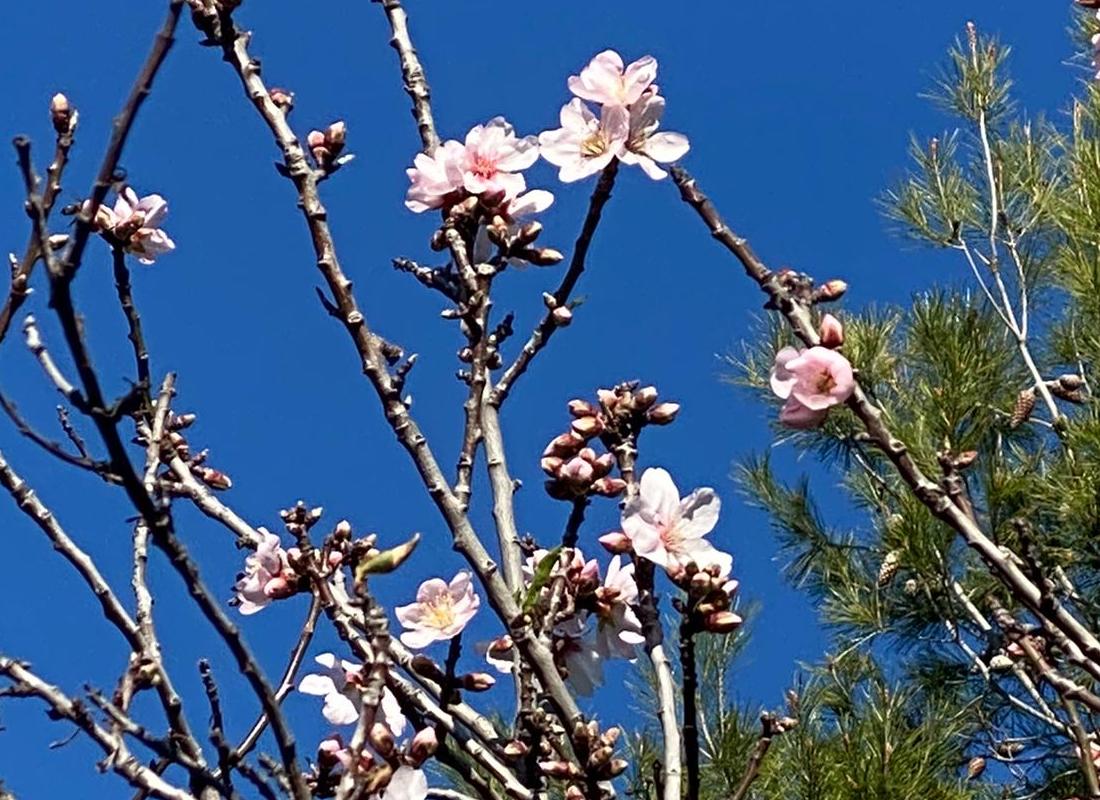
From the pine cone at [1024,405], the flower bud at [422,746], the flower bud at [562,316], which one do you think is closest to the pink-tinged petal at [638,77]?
the flower bud at [562,316]

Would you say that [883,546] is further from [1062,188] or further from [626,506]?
[626,506]

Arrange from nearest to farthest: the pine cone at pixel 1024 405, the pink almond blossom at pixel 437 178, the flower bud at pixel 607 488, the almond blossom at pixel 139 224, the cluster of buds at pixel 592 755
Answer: the cluster of buds at pixel 592 755 < the flower bud at pixel 607 488 < the pink almond blossom at pixel 437 178 < the almond blossom at pixel 139 224 < the pine cone at pixel 1024 405

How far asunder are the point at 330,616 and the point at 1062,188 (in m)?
4.73

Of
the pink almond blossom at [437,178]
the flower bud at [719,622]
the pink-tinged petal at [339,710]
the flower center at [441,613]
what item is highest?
the pink almond blossom at [437,178]

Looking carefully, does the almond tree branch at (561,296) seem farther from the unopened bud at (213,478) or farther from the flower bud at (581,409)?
the unopened bud at (213,478)

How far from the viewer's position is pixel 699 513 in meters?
1.39

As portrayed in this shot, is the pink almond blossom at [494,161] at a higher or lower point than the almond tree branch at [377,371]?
higher

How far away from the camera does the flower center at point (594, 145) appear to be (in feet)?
5.17

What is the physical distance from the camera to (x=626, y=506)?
1334mm

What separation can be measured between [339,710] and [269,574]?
17cm

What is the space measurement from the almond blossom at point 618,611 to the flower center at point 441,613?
0.16m

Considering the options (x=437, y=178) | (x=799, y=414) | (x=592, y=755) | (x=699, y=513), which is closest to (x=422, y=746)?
(x=592, y=755)

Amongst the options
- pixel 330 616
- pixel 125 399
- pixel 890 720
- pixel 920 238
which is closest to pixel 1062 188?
pixel 920 238

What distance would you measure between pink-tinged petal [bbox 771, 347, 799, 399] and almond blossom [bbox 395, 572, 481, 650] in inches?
15.0
